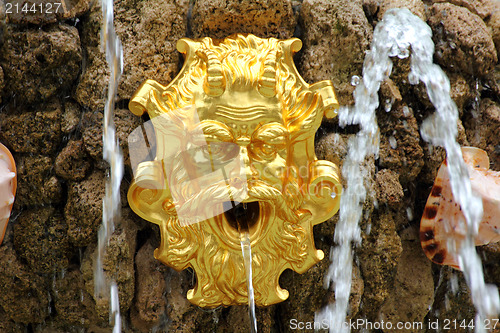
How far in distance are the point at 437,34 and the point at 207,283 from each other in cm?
84

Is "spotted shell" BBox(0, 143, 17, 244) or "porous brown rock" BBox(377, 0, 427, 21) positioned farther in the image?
"porous brown rock" BBox(377, 0, 427, 21)

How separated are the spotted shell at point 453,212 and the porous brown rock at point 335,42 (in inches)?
12.3

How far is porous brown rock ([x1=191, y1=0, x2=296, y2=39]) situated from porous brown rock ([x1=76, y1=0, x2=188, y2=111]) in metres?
0.05

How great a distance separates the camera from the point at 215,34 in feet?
3.55

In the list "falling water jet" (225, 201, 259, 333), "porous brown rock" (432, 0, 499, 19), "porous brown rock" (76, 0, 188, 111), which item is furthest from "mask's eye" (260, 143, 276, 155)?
"porous brown rock" (432, 0, 499, 19)

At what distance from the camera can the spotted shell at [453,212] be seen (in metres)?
1.05

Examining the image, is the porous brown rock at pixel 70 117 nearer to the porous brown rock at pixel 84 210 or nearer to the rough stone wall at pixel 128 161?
the rough stone wall at pixel 128 161

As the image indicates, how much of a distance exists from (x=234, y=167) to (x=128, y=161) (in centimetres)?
26

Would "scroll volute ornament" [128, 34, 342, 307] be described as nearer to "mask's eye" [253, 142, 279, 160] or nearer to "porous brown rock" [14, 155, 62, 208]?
"mask's eye" [253, 142, 279, 160]

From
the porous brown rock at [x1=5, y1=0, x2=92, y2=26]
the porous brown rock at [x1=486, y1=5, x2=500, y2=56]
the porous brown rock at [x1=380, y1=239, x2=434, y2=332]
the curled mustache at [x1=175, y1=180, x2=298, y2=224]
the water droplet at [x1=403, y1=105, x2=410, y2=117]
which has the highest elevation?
the porous brown rock at [x1=5, y1=0, x2=92, y2=26]

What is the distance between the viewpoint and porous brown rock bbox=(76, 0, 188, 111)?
1.04 meters

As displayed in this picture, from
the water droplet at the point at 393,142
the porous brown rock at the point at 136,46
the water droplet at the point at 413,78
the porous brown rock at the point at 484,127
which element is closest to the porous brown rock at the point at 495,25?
the porous brown rock at the point at 484,127

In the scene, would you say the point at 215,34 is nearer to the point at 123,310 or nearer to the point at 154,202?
the point at 154,202

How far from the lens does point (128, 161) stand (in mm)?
1043
